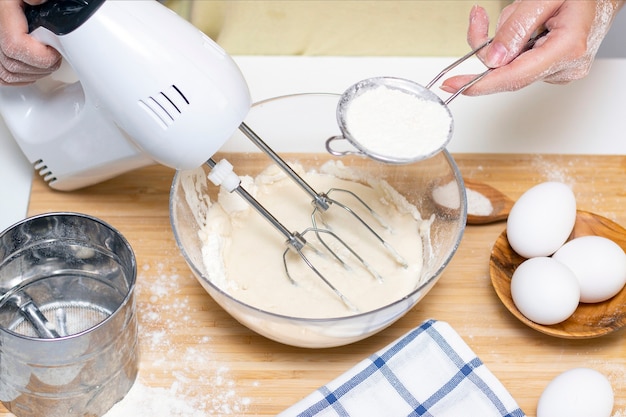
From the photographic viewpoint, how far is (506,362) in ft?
3.51

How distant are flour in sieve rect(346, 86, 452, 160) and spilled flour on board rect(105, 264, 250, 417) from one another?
1.17 ft

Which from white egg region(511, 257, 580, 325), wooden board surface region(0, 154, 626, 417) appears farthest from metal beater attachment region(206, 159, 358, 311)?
white egg region(511, 257, 580, 325)

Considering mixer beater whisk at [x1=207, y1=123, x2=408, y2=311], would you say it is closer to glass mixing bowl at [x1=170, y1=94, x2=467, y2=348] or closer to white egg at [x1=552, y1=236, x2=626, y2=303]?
glass mixing bowl at [x1=170, y1=94, x2=467, y2=348]

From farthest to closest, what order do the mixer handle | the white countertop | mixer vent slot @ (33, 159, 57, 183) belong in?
the white countertop < mixer vent slot @ (33, 159, 57, 183) < the mixer handle

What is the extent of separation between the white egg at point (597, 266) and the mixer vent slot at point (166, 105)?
1.83 feet

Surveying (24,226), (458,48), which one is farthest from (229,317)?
(458,48)

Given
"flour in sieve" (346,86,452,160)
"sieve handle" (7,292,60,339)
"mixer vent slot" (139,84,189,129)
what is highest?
"mixer vent slot" (139,84,189,129)

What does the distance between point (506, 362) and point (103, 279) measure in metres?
0.56

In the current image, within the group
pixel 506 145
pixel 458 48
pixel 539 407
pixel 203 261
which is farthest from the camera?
pixel 458 48

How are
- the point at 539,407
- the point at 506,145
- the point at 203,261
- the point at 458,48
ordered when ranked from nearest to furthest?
1. the point at 539,407
2. the point at 203,261
3. the point at 506,145
4. the point at 458,48

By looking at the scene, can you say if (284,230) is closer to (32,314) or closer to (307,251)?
(307,251)

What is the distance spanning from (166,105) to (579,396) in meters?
0.60

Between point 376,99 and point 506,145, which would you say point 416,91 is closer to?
point 376,99

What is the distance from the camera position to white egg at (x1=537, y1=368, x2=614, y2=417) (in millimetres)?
952
